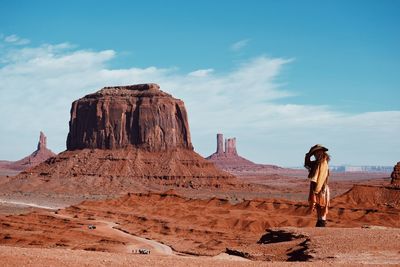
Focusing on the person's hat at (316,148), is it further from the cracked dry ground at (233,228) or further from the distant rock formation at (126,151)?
the distant rock formation at (126,151)

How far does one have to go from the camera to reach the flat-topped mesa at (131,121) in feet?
436

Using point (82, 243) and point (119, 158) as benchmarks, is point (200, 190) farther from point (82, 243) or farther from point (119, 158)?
point (82, 243)

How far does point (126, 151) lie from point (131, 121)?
8.56 metres

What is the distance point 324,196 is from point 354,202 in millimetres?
47260

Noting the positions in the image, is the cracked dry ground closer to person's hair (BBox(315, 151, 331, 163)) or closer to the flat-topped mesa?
person's hair (BBox(315, 151, 331, 163))

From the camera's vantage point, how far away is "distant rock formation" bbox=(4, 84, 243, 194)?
4638 inches

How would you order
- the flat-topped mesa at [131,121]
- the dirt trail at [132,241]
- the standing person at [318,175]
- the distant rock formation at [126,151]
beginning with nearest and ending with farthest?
the standing person at [318,175]
the dirt trail at [132,241]
the distant rock formation at [126,151]
the flat-topped mesa at [131,121]

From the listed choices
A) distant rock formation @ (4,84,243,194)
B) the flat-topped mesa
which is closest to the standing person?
distant rock formation @ (4,84,243,194)

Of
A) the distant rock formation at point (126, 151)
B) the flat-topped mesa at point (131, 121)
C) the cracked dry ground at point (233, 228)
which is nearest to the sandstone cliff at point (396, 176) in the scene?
the cracked dry ground at point (233, 228)

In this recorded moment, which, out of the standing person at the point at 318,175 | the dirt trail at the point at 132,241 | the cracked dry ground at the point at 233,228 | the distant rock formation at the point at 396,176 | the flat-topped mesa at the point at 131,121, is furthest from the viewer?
the flat-topped mesa at the point at 131,121

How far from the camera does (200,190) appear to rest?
118 m

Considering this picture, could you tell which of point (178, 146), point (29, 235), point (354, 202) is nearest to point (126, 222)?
point (29, 235)

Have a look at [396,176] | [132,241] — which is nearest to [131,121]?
[396,176]

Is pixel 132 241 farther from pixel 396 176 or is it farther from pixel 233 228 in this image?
pixel 396 176
